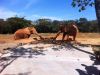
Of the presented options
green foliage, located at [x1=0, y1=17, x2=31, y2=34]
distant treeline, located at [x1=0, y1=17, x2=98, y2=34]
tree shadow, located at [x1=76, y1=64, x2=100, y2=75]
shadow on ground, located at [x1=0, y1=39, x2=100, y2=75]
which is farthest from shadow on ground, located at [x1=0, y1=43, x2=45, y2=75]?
distant treeline, located at [x1=0, y1=17, x2=98, y2=34]

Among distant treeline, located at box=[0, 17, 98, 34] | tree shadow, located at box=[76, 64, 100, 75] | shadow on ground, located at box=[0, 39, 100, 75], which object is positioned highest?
distant treeline, located at box=[0, 17, 98, 34]

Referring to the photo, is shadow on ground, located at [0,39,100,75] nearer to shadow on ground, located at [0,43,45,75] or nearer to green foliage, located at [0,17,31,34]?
shadow on ground, located at [0,43,45,75]

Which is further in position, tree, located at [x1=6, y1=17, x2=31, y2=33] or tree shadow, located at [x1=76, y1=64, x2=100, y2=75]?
tree, located at [x1=6, y1=17, x2=31, y2=33]

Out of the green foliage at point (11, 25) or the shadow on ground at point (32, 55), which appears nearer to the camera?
the shadow on ground at point (32, 55)

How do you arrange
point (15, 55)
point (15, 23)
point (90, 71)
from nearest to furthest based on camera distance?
point (90, 71), point (15, 55), point (15, 23)

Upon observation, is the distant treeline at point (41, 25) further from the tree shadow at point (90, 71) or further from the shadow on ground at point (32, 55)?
the tree shadow at point (90, 71)

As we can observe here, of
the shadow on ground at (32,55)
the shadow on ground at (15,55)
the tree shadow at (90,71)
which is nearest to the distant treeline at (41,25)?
the shadow on ground at (32,55)

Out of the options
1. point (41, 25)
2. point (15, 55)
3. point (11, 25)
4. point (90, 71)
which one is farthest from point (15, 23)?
point (90, 71)

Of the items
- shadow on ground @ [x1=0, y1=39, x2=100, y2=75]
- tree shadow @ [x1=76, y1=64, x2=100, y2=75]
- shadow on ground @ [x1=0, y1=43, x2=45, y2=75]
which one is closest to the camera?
tree shadow @ [x1=76, y1=64, x2=100, y2=75]

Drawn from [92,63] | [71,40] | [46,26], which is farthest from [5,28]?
[92,63]

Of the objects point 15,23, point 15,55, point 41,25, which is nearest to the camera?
point 15,55

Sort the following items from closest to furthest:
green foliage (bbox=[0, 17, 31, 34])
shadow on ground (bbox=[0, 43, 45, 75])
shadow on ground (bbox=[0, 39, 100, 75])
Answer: shadow on ground (bbox=[0, 39, 100, 75]) < shadow on ground (bbox=[0, 43, 45, 75]) < green foliage (bbox=[0, 17, 31, 34])

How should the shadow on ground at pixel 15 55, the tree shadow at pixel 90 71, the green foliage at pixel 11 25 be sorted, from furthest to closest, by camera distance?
the green foliage at pixel 11 25 → the shadow on ground at pixel 15 55 → the tree shadow at pixel 90 71

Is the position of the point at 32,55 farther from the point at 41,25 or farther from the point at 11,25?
the point at 41,25
